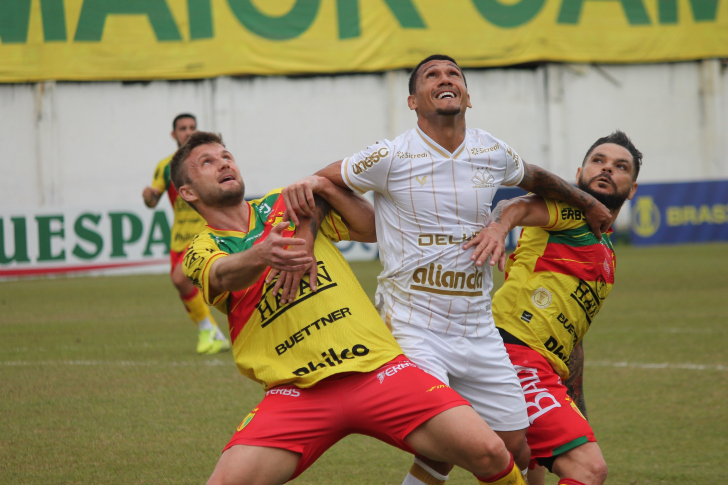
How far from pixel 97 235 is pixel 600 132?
13.8 m

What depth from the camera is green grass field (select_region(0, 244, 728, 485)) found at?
178 inches

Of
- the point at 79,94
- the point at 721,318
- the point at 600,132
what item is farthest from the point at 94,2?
the point at 721,318

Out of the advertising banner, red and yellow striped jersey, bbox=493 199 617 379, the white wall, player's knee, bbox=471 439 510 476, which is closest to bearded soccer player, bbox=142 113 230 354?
red and yellow striped jersey, bbox=493 199 617 379

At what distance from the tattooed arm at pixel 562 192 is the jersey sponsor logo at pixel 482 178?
0.24 m

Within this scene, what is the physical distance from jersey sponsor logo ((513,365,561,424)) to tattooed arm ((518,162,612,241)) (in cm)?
79

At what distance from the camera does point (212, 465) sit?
4.57 meters

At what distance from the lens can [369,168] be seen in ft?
11.1

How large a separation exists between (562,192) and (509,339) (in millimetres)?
745

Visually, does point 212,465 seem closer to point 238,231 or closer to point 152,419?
point 152,419

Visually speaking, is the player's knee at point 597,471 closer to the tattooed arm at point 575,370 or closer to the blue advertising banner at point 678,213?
the tattooed arm at point 575,370

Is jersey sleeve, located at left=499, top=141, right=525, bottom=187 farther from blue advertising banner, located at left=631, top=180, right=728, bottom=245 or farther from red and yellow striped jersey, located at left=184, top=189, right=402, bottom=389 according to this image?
blue advertising banner, located at left=631, top=180, right=728, bottom=245

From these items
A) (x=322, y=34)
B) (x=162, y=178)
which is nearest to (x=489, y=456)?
(x=162, y=178)

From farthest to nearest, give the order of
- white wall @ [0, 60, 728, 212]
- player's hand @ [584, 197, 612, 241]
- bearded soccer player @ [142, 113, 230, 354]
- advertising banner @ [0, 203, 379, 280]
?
1. white wall @ [0, 60, 728, 212]
2. advertising banner @ [0, 203, 379, 280]
3. bearded soccer player @ [142, 113, 230, 354]
4. player's hand @ [584, 197, 612, 241]

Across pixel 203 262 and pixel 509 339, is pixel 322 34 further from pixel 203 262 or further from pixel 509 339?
pixel 203 262
